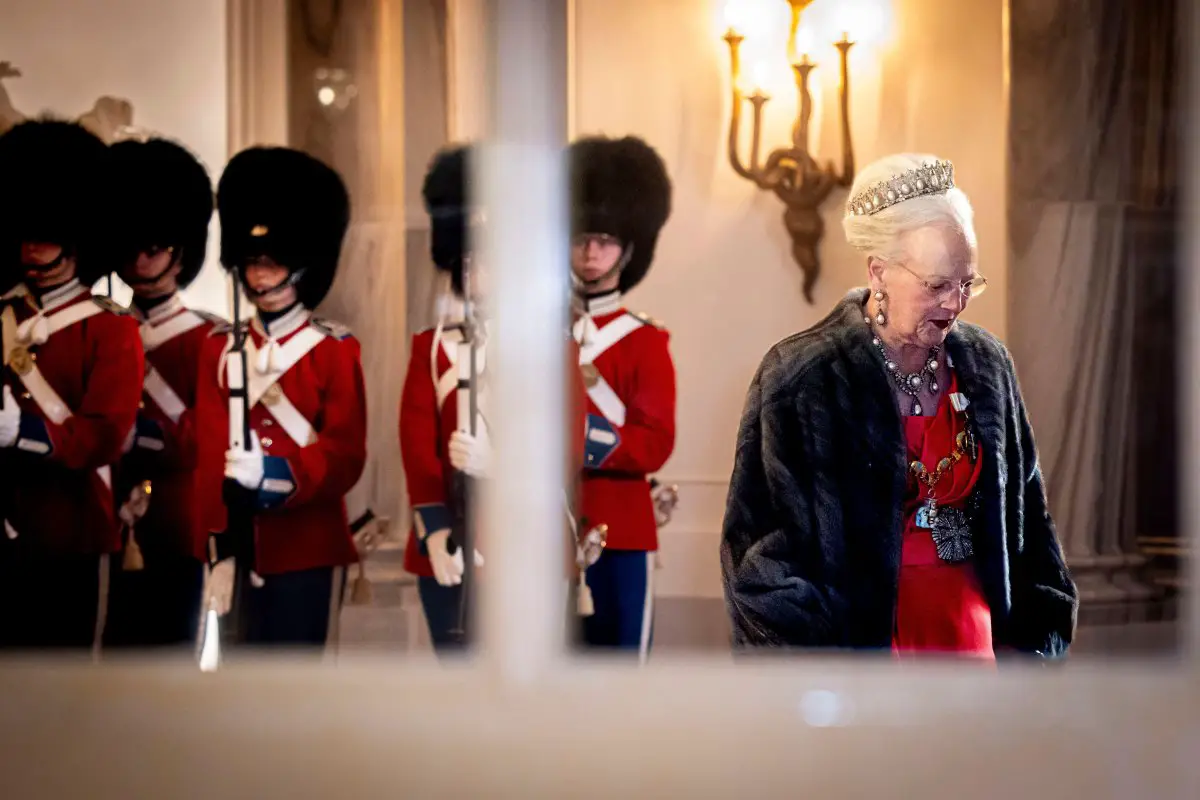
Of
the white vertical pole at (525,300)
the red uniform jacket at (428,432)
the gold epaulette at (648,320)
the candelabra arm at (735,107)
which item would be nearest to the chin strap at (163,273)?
the red uniform jacket at (428,432)

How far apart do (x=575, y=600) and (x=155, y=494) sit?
525 millimetres

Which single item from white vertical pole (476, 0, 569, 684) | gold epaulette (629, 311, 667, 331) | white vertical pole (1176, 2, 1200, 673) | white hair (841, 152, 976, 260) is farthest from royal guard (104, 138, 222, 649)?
white vertical pole (1176, 2, 1200, 673)

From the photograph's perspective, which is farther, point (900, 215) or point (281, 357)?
point (281, 357)

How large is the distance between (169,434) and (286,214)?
30 cm

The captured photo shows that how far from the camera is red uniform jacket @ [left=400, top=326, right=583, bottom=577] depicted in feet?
4.11

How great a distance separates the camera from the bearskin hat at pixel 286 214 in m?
1.27

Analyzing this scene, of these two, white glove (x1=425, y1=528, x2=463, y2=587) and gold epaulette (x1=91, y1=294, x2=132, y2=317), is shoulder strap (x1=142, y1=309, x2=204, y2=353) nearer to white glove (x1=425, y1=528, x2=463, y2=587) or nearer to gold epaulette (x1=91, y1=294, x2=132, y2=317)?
gold epaulette (x1=91, y1=294, x2=132, y2=317)

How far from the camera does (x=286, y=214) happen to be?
1274 mm

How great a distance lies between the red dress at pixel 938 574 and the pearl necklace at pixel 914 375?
2 cm

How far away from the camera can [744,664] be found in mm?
1185

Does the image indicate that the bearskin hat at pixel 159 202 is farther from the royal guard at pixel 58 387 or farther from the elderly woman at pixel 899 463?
the elderly woman at pixel 899 463

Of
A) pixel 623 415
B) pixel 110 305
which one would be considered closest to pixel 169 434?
pixel 110 305

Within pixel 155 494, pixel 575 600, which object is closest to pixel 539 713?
pixel 575 600

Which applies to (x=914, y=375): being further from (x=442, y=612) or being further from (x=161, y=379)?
(x=161, y=379)
